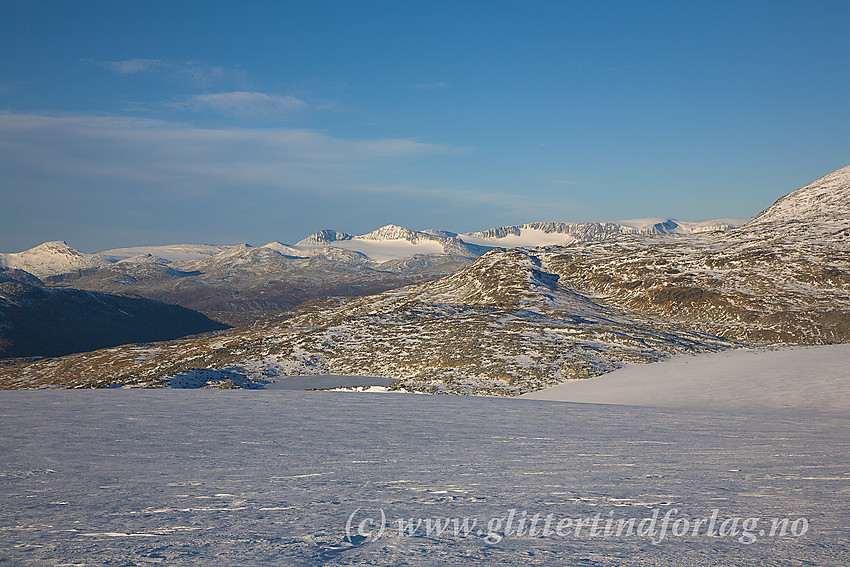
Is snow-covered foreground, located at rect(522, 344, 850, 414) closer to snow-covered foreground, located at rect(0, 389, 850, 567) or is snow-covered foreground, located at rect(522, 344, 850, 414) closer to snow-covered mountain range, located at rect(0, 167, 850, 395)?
snow-covered mountain range, located at rect(0, 167, 850, 395)

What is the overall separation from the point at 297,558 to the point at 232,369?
39.4 metres

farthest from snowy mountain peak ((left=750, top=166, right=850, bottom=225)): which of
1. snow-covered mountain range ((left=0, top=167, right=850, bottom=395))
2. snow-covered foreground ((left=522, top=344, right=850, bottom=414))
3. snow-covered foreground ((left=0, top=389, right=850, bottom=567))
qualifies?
snow-covered foreground ((left=0, top=389, right=850, bottom=567))

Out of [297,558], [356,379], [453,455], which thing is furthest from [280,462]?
[356,379]

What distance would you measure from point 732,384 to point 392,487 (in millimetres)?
24629

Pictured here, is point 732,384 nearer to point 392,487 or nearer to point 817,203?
point 392,487

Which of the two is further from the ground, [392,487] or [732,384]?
[392,487]

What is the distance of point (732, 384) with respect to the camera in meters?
26.5

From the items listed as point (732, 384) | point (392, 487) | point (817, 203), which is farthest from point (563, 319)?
point (817, 203)

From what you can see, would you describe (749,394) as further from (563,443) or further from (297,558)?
(297,558)

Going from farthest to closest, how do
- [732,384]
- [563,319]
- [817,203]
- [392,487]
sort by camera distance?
[817,203], [563,319], [732,384], [392,487]

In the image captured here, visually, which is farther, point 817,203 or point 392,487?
point 817,203

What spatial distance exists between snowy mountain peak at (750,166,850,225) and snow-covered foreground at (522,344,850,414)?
99.9 metres

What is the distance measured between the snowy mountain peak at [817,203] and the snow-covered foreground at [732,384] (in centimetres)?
9994

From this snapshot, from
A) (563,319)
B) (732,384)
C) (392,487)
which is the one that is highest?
(392,487)
